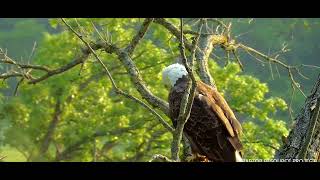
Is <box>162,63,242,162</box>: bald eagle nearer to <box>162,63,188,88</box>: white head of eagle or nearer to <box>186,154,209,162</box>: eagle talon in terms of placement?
<box>186,154,209,162</box>: eagle talon

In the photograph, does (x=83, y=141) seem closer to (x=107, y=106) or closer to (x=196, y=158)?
(x=107, y=106)

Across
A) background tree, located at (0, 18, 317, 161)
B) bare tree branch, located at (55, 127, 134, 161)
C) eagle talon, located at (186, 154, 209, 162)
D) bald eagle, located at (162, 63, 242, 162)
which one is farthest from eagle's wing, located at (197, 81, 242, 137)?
bare tree branch, located at (55, 127, 134, 161)

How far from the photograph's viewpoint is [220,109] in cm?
326

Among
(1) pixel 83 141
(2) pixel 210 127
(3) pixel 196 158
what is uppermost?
(1) pixel 83 141

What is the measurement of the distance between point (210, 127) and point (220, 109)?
0.53 feet

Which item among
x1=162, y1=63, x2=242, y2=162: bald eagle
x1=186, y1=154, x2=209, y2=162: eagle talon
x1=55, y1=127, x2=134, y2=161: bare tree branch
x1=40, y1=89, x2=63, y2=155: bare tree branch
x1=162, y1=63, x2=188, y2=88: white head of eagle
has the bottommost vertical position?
x1=186, y1=154, x2=209, y2=162: eagle talon

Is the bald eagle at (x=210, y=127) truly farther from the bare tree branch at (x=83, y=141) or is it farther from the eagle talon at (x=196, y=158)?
the bare tree branch at (x=83, y=141)

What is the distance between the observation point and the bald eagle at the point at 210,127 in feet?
10.0

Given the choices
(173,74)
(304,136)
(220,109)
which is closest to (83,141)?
(173,74)

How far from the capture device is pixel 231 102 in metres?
10.2

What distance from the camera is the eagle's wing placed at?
123 inches

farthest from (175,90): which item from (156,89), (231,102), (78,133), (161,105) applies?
(78,133)
